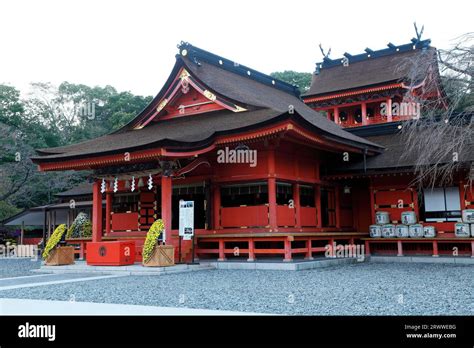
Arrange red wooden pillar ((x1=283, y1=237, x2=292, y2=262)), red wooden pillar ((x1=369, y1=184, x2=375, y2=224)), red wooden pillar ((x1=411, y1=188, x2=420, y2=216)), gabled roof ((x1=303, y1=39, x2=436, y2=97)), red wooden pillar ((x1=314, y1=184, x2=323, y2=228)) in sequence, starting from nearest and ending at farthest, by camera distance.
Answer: red wooden pillar ((x1=283, y1=237, x2=292, y2=262)), red wooden pillar ((x1=411, y1=188, x2=420, y2=216)), red wooden pillar ((x1=314, y1=184, x2=323, y2=228)), red wooden pillar ((x1=369, y1=184, x2=375, y2=224)), gabled roof ((x1=303, y1=39, x2=436, y2=97))

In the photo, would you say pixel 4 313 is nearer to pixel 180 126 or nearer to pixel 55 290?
pixel 55 290

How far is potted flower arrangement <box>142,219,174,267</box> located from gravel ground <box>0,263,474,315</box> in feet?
3.51

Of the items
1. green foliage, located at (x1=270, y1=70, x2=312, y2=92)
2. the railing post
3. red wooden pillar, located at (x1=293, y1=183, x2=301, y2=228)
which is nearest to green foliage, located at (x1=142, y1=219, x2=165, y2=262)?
the railing post

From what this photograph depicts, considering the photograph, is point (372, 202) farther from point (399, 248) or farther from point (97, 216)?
point (97, 216)

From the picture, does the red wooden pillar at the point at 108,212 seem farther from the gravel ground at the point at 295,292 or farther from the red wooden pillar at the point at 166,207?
the gravel ground at the point at 295,292

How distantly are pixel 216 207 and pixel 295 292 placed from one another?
868 centimetres

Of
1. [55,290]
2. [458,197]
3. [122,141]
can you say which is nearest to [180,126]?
[122,141]

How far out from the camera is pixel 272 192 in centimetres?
1706

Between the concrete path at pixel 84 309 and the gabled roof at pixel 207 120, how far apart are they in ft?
26.1

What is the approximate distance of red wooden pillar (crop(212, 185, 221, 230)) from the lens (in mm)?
18344

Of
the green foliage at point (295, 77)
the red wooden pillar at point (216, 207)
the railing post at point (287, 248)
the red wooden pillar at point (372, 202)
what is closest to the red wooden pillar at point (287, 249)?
the railing post at point (287, 248)

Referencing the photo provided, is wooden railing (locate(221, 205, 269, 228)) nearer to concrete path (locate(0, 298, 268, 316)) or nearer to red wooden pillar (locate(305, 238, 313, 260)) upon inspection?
red wooden pillar (locate(305, 238, 313, 260))

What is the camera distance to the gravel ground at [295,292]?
801 cm

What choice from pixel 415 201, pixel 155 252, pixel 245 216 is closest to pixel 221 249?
pixel 245 216
